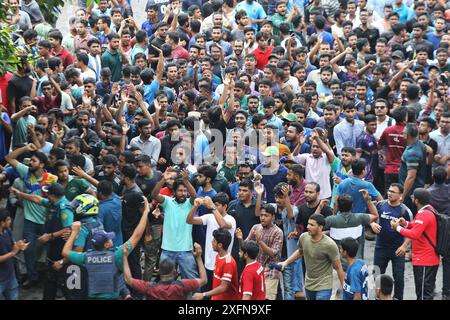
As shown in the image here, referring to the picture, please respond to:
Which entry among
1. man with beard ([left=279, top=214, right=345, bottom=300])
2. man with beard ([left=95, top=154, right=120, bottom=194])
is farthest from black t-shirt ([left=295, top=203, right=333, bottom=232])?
man with beard ([left=95, top=154, right=120, bottom=194])

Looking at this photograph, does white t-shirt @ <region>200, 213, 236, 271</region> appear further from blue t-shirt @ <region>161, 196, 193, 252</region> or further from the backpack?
the backpack

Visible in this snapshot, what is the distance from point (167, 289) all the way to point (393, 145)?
5.92 metres

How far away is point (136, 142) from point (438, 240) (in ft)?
15.3

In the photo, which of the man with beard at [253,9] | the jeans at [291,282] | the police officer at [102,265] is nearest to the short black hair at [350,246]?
the jeans at [291,282]

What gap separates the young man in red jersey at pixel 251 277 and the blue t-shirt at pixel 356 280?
96 centimetres

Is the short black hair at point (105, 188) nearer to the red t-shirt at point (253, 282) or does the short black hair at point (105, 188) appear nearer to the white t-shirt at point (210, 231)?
the white t-shirt at point (210, 231)

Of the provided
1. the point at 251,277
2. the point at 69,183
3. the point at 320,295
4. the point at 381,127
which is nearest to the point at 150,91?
the point at 381,127

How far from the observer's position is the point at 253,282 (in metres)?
12.5

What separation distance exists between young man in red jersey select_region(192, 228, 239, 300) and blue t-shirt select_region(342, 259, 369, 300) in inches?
50.0

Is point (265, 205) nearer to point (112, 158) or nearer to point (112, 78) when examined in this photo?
point (112, 158)

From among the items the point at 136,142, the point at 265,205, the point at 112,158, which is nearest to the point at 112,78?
the point at 136,142

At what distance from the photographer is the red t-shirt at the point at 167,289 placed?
39.8 feet

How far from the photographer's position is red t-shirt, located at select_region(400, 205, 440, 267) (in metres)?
13.9

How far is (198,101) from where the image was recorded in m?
17.7
